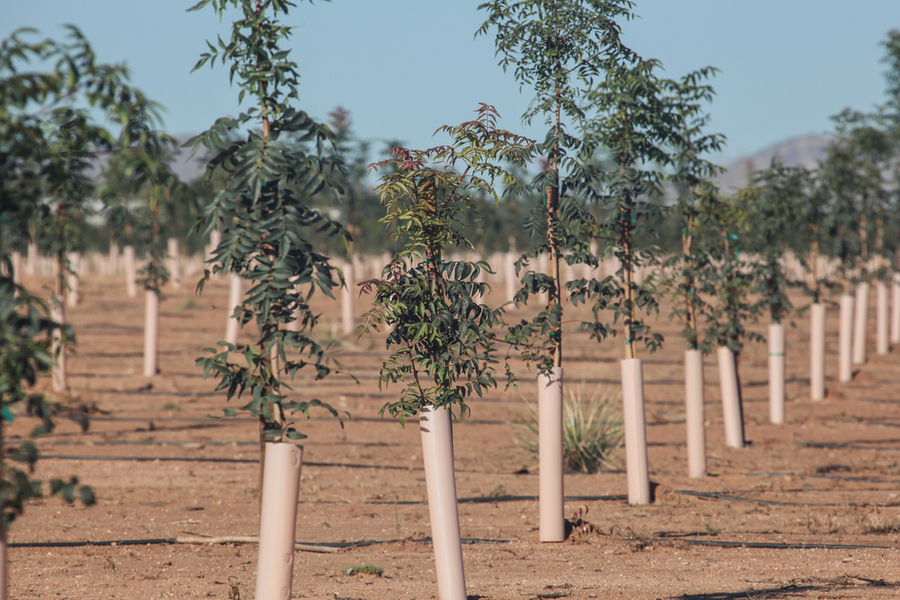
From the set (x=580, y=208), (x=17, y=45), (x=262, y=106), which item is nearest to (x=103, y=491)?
(x=580, y=208)

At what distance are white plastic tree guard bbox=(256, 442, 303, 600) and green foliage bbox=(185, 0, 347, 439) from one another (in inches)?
4.9

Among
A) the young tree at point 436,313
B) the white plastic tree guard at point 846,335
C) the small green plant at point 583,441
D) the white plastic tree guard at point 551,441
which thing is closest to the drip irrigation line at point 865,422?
the white plastic tree guard at point 846,335

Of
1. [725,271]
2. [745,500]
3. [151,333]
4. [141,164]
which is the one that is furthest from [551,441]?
[151,333]

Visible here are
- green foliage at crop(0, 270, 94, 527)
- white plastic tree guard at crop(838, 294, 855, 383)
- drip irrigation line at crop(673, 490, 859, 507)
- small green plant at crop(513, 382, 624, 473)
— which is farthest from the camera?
white plastic tree guard at crop(838, 294, 855, 383)

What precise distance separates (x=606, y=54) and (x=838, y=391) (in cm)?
1330

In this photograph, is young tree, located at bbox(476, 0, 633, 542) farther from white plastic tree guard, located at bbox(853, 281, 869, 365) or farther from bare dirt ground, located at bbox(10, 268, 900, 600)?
white plastic tree guard, located at bbox(853, 281, 869, 365)

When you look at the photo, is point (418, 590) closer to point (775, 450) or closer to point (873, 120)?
point (775, 450)

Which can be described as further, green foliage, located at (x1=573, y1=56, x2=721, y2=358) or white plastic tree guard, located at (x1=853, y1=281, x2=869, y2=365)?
white plastic tree guard, located at (x1=853, y1=281, x2=869, y2=365)

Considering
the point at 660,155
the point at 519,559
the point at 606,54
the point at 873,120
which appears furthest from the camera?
the point at 873,120

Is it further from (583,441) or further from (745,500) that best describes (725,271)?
(745,500)

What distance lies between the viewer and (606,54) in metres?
8.14

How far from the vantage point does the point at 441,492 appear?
5.34 meters

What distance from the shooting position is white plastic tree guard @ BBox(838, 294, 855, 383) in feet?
62.1

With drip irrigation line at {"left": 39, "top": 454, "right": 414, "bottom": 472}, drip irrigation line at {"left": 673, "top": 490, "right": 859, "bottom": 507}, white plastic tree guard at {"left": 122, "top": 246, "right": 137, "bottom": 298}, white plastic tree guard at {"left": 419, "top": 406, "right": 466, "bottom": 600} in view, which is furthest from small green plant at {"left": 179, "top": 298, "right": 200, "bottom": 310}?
white plastic tree guard at {"left": 419, "top": 406, "right": 466, "bottom": 600}
